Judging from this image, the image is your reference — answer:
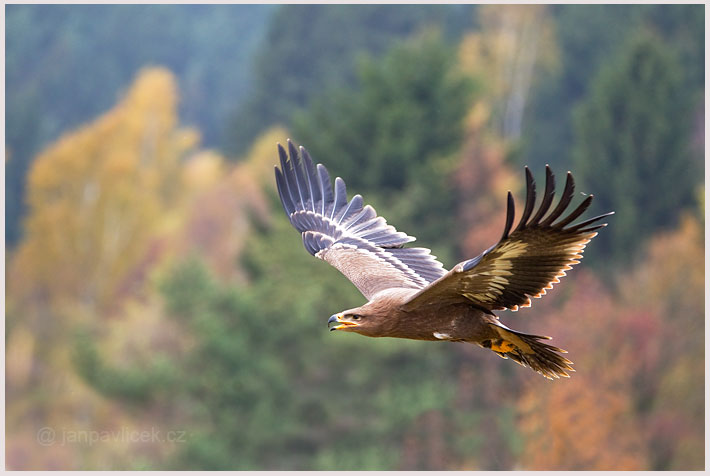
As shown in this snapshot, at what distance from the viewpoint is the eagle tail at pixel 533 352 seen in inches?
339

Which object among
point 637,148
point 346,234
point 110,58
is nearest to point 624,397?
point 637,148

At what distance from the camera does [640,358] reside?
33.4 m

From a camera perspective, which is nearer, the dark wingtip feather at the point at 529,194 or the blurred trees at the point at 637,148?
the dark wingtip feather at the point at 529,194

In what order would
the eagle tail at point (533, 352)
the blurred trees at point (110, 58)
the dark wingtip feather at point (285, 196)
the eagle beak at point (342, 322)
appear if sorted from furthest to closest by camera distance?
the blurred trees at point (110, 58) → the dark wingtip feather at point (285, 196) → the eagle tail at point (533, 352) → the eagle beak at point (342, 322)

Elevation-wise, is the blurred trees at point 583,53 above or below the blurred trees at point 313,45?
below

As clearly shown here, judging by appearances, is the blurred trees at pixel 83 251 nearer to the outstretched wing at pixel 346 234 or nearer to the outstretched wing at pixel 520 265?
the outstretched wing at pixel 346 234

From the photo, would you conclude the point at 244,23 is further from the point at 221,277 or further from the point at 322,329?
the point at 322,329

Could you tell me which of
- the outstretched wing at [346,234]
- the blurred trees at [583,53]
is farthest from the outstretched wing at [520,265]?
the blurred trees at [583,53]

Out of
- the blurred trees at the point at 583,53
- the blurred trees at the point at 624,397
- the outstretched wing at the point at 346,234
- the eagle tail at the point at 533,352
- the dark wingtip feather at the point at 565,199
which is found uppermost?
the blurred trees at the point at 583,53

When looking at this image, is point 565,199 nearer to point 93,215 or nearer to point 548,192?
point 548,192

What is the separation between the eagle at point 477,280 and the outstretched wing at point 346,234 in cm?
1

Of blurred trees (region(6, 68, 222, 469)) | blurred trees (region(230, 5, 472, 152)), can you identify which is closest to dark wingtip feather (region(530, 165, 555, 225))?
blurred trees (region(6, 68, 222, 469))

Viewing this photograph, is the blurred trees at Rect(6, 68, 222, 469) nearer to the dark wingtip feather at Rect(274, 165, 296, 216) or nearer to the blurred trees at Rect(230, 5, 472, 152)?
the blurred trees at Rect(230, 5, 472, 152)

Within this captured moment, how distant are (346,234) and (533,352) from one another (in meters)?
2.19
